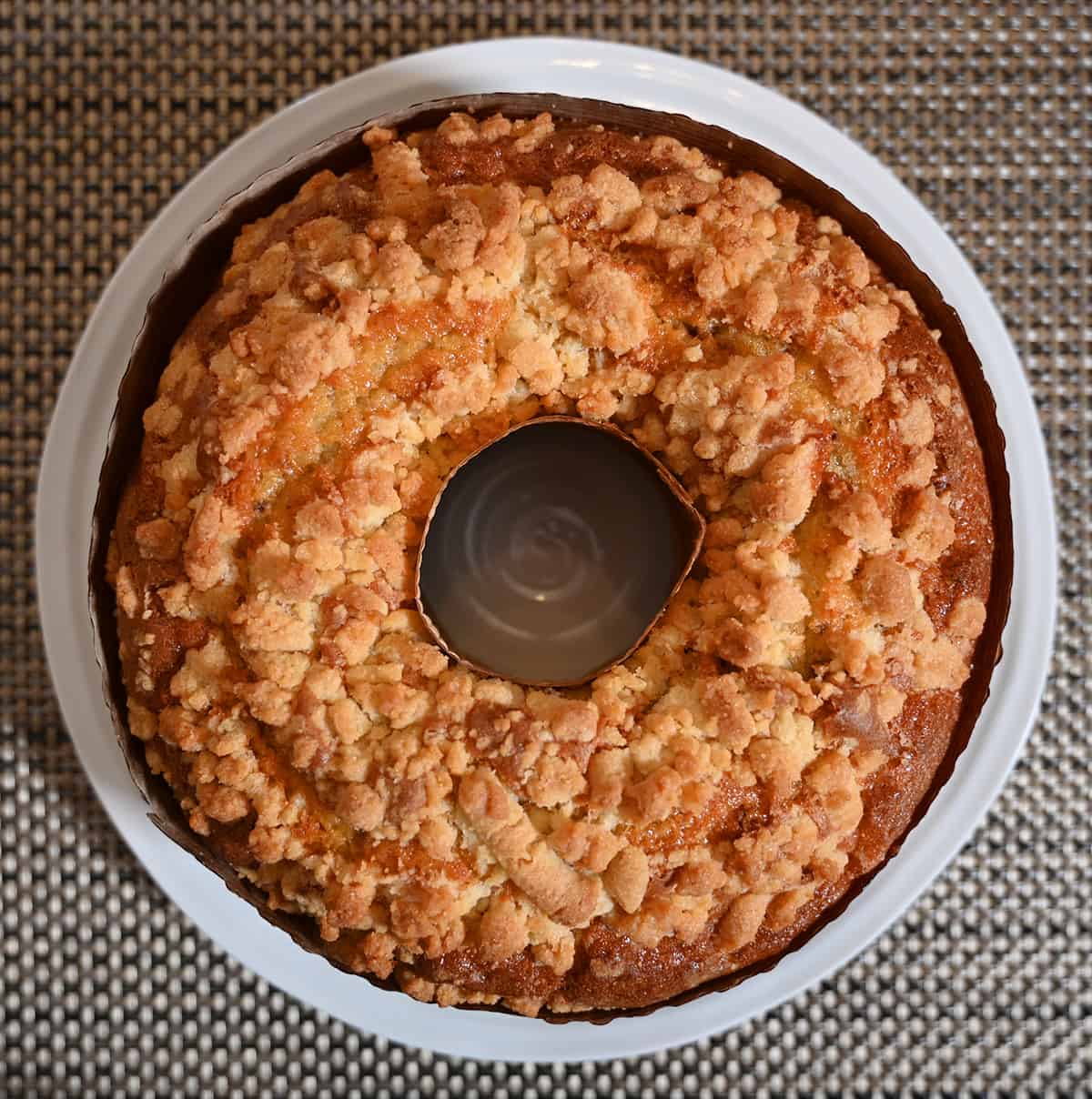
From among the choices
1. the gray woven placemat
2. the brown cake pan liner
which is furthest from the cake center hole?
the gray woven placemat

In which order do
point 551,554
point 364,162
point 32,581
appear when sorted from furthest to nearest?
point 32,581 < point 551,554 < point 364,162

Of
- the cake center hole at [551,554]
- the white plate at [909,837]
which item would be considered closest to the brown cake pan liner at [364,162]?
the white plate at [909,837]

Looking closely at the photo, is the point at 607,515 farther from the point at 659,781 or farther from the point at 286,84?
the point at 286,84

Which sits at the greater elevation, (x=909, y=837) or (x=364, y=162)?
(x=364, y=162)

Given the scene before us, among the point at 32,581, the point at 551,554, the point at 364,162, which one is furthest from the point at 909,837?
the point at 32,581

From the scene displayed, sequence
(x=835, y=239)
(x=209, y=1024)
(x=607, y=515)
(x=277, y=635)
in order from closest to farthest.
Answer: (x=277, y=635)
(x=835, y=239)
(x=607, y=515)
(x=209, y=1024)

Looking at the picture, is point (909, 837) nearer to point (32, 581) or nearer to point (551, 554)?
point (551, 554)

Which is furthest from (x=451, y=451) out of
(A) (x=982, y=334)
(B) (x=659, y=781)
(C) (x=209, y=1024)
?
(C) (x=209, y=1024)
